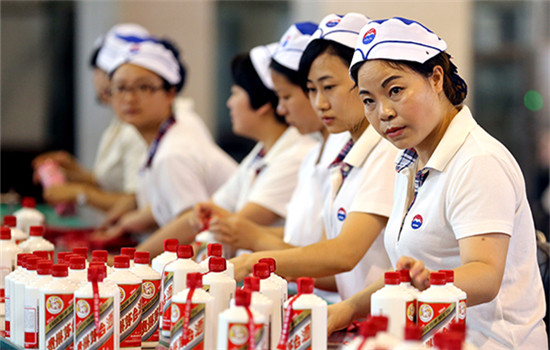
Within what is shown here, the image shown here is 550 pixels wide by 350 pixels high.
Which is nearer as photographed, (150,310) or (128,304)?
(128,304)

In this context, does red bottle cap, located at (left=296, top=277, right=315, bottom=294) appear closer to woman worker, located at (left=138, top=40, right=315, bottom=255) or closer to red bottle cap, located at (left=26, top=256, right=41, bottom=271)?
red bottle cap, located at (left=26, top=256, right=41, bottom=271)

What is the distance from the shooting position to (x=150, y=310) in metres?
2.31

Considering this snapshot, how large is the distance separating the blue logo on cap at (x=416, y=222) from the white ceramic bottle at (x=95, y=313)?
81 centimetres

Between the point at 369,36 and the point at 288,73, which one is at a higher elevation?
the point at 369,36

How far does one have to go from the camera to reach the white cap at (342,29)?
2.82 metres

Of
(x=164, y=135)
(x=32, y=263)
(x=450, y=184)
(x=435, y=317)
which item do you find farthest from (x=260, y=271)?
(x=164, y=135)

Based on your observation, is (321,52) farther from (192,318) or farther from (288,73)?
(192,318)

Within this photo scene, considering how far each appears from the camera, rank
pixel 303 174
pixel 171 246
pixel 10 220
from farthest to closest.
A: pixel 303 174
pixel 10 220
pixel 171 246

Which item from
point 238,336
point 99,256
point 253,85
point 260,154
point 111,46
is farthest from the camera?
point 111,46

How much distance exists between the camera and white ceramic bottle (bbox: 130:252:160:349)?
2.29m

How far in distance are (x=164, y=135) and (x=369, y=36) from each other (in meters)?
2.46

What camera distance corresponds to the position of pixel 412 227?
236 cm

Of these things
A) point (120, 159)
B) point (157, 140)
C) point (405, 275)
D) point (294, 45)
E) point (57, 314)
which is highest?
point (294, 45)

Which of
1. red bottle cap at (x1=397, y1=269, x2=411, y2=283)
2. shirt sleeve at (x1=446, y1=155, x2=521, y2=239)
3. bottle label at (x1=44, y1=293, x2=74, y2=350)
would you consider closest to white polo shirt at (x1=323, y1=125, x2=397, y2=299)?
shirt sleeve at (x1=446, y1=155, x2=521, y2=239)
